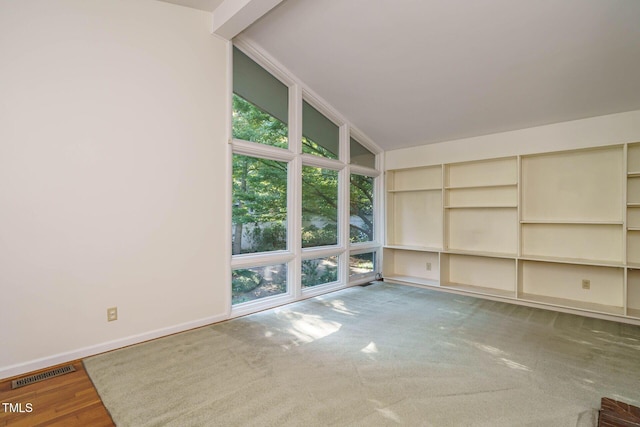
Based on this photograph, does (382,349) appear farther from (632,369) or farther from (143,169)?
(143,169)

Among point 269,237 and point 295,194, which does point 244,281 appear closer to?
point 269,237

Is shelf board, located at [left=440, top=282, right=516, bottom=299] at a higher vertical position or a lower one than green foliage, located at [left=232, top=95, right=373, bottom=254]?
lower

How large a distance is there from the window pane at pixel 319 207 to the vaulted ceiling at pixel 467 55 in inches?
44.6

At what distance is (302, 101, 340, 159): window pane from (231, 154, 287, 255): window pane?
1.90ft

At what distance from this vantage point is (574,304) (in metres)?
3.79

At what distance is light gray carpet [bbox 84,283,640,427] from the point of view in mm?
1844

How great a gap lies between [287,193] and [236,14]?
204 cm

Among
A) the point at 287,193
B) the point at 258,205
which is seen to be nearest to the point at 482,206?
the point at 287,193

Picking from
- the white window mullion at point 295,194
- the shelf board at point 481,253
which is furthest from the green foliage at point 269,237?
the shelf board at point 481,253

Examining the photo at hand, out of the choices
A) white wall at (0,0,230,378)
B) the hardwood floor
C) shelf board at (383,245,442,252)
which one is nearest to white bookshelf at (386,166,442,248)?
shelf board at (383,245,442,252)

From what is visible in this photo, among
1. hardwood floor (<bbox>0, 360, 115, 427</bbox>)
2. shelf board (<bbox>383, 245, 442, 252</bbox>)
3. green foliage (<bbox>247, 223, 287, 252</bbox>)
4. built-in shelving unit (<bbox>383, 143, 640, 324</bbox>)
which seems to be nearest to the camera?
hardwood floor (<bbox>0, 360, 115, 427</bbox>)

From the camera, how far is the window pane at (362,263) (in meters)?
5.19

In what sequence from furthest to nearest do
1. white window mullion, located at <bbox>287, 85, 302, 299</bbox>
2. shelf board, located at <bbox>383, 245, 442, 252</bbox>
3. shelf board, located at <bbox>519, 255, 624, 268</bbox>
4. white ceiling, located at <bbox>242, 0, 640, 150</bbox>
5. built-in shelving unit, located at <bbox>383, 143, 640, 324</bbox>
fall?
1. shelf board, located at <bbox>383, 245, 442, 252</bbox>
2. white window mullion, located at <bbox>287, 85, 302, 299</bbox>
3. built-in shelving unit, located at <bbox>383, 143, 640, 324</bbox>
4. shelf board, located at <bbox>519, 255, 624, 268</bbox>
5. white ceiling, located at <bbox>242, 0, 640, 150</bbox>

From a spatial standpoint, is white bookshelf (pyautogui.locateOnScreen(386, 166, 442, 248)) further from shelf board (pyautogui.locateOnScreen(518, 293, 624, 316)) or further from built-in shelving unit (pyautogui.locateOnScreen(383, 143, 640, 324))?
shelf board (pyautogui.locateOnScreen(518, 293, 624, 316))
